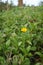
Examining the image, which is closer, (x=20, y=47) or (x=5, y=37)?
(x=20, y=47)

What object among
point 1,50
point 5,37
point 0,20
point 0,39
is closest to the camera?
point 1,50

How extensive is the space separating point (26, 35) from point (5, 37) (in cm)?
32

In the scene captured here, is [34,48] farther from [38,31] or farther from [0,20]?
[0,20]

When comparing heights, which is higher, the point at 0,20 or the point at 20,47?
the point at 20,47

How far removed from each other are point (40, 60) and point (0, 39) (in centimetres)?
59

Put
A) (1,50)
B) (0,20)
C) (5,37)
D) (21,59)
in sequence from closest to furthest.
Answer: (21,59) < (1,50) < (5,37) < (0,20)

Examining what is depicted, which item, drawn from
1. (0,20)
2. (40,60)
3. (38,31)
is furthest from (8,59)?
(0,20)

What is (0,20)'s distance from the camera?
170 inches

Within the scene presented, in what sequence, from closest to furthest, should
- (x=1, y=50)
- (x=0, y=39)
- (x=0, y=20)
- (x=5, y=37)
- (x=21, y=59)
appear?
1. (x=21, y=59)
2. (x=1, y=50)
3. (x=0, y=39)
4. (x=5, y=37)
5. (x=0, y=20)

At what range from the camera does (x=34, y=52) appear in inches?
96.4

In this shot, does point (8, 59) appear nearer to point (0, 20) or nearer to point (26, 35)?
point (26, 35)

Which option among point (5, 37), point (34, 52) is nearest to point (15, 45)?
point (34, 52)

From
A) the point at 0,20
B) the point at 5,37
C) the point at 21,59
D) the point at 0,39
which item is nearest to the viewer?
the point at 21,59

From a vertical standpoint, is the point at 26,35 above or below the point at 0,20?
above
